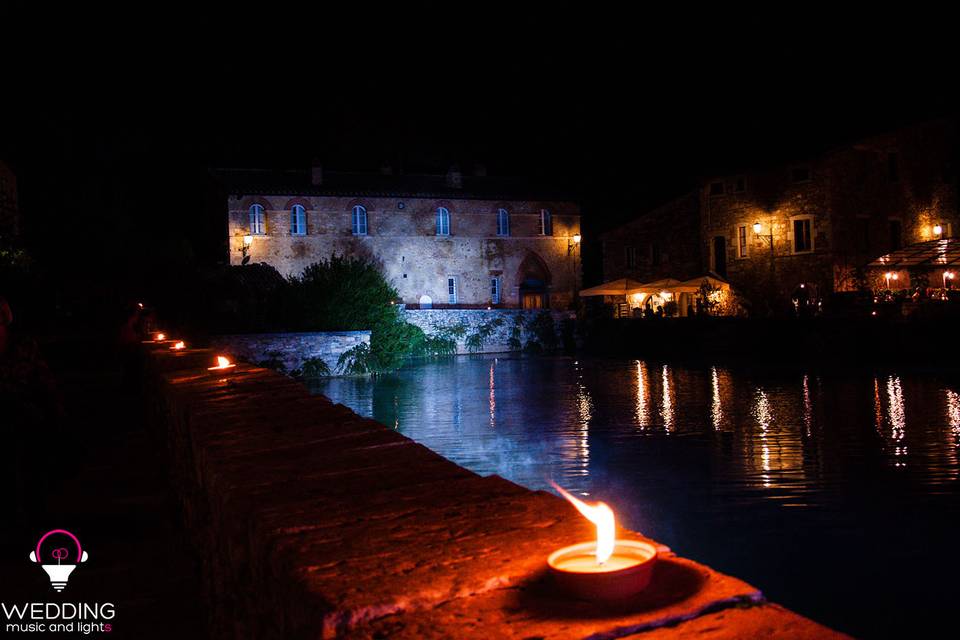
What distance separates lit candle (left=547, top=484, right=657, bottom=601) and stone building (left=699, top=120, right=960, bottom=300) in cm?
2804

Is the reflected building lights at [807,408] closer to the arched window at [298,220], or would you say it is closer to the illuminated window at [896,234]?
the illuminated window at [896,234]

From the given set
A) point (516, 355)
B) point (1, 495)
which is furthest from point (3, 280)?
point (516, 355)

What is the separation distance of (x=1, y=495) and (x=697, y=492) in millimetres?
6875

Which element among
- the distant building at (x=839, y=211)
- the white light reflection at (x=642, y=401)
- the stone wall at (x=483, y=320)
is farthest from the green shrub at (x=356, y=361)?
the distant building at (x=839, y=211)

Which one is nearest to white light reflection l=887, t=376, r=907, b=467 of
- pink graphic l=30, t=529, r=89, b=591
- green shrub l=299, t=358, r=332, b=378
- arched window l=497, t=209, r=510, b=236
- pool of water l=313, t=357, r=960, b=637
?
pool of water l=313, t=357, r=960, b=637

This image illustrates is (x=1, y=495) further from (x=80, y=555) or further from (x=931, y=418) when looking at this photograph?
(x=931, y=418)

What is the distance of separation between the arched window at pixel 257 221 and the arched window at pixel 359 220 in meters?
4.73

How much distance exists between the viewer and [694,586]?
1.43 m

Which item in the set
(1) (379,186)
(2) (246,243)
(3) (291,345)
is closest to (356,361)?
(3) (291,345)

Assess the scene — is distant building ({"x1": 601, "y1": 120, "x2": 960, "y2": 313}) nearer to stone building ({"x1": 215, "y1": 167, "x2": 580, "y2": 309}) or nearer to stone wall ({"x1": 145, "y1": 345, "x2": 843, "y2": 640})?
stone building ({"x1": 215, "y1": 167, "x2": 580, "y2": 309})

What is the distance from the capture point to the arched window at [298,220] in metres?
37.9

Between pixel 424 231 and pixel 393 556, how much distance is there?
129 feet

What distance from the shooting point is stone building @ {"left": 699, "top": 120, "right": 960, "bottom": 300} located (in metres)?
28.0

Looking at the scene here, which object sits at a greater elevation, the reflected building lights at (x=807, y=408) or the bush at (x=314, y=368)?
the bush at (x=314, y=368)
